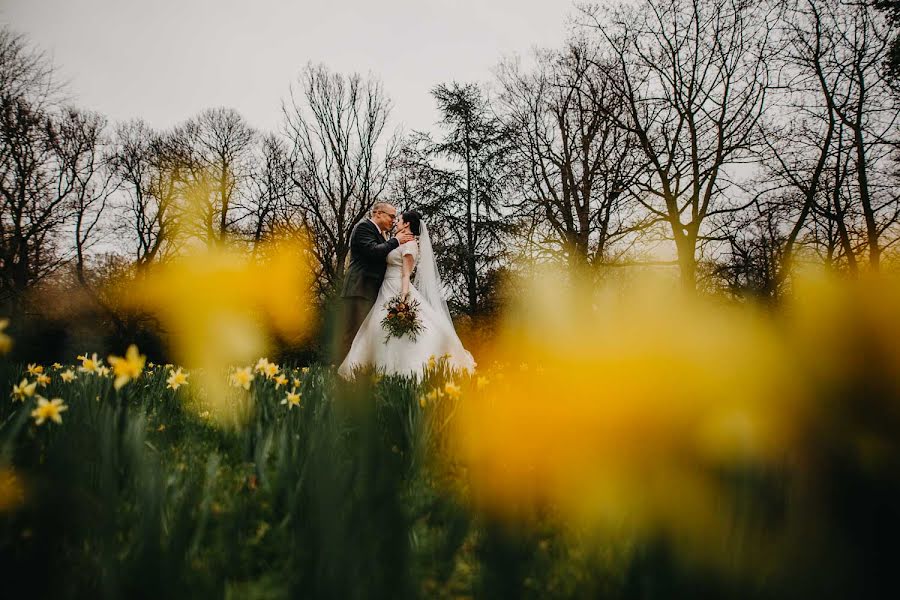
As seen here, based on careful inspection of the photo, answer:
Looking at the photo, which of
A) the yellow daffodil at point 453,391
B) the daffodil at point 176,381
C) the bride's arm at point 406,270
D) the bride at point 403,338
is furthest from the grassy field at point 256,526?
the bride's arm at point 406,270

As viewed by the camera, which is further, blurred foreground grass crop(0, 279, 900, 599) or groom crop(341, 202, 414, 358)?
groom crop(341, 202, 414, 358)

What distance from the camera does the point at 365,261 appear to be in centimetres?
584

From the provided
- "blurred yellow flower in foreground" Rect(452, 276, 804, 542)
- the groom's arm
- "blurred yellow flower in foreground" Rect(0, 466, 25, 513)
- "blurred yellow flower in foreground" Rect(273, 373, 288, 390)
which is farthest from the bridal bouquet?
"blurred yellow flower in foreground" Rect(0, 466, 25, 513)

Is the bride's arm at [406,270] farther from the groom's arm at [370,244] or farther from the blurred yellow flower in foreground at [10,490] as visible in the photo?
the blurred yellow flower in foreground at [10,490]

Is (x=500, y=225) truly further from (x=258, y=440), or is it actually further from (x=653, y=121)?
(x=258, y=440)

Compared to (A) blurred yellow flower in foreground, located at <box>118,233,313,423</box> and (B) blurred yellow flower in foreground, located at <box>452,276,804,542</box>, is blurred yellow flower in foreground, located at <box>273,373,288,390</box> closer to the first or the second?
(B) blurred yellow flower in foreground, located at <box>452,276,804,542</box>

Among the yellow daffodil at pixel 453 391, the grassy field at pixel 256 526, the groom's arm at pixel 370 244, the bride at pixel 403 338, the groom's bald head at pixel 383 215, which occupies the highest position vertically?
the groom's bald head at pixel 383 215

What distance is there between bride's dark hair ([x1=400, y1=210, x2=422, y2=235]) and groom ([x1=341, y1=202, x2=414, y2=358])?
76cm

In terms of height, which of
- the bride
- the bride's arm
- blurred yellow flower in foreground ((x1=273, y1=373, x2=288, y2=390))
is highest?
the bride's arm

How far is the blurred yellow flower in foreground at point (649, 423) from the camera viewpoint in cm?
97

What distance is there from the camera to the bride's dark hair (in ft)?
21.9

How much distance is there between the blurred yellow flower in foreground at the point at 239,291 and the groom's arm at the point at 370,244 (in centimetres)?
623

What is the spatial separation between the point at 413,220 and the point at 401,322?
2162mm

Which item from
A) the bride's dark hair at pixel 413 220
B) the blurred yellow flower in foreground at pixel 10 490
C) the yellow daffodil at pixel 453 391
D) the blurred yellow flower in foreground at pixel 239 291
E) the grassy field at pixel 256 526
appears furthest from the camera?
the blurred yellow flower in foreground at pixel 239 291
